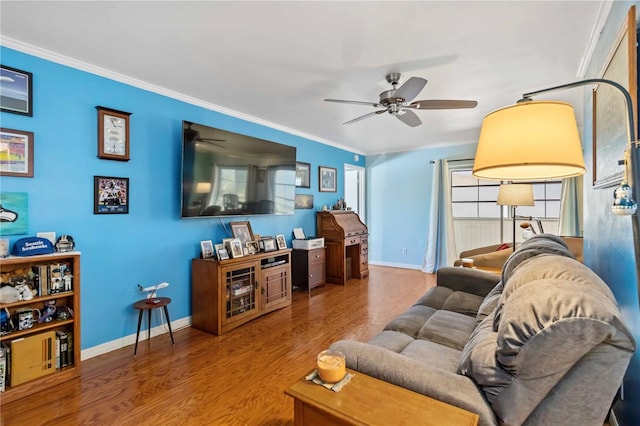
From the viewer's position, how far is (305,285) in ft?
14.6

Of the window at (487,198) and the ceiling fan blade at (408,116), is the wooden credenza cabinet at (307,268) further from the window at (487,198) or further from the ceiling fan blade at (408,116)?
the window at (487,198)

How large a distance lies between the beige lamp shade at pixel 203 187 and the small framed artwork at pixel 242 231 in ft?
1.94

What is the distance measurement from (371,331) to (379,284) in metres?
1.88

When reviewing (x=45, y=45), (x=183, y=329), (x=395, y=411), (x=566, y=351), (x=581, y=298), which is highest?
(x=45, y=45)

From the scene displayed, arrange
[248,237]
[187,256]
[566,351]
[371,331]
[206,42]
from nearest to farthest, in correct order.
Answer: [566,351]
[206,42]
[371,331]
[187,256]
[248,237]

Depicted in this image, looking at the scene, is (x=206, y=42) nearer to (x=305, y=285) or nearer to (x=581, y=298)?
(x=581, y=298)

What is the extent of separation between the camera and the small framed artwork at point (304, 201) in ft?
15.6

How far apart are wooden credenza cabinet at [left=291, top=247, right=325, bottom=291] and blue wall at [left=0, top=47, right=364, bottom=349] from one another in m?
1.42

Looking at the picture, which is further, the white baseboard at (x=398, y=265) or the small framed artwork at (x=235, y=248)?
the white baseboard at (x=398, y=265)

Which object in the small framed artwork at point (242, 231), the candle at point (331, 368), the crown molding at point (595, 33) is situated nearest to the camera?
the candle at point (331, 368)

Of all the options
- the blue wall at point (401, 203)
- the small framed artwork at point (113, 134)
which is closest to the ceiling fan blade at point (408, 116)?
the small framed artwork at point (113, 134)

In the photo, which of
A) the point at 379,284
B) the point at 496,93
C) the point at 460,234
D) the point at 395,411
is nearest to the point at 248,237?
the point at 379,284

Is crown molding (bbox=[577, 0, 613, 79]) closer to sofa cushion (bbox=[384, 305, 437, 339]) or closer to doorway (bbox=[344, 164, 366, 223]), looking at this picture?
sofa cushion (bbox=[384, 305, 437, 339])

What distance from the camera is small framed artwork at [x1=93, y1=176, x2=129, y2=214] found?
252 cm
